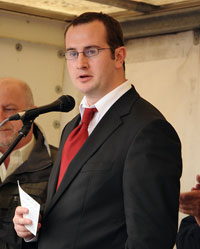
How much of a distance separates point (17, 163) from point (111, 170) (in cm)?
114

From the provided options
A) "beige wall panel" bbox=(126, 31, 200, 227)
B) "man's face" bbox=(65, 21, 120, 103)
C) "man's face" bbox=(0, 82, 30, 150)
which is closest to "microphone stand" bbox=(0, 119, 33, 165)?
"man's face" bbox=(65, 21, 120, 103)

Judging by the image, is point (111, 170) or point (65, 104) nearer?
point (111, 170)

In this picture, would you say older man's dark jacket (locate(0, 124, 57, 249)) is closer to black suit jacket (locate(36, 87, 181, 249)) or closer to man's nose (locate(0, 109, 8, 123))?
man's nose (locate(0, 109, 8, 123))

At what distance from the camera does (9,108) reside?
2994mm

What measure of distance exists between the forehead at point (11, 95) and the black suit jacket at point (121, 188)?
108cm

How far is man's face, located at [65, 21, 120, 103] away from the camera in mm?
2045

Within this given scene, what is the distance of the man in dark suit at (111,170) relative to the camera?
70.7 inches

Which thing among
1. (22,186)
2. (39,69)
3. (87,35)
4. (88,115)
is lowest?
(22,186)

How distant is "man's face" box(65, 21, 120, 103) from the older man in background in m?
0.80

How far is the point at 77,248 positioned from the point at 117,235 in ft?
0.51

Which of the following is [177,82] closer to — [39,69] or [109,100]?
[39,69]

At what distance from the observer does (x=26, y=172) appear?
2775 millimetres

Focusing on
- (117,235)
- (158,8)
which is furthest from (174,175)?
(158,8)

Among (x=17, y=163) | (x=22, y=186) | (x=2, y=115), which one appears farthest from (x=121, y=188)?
(x=2, y=115)
